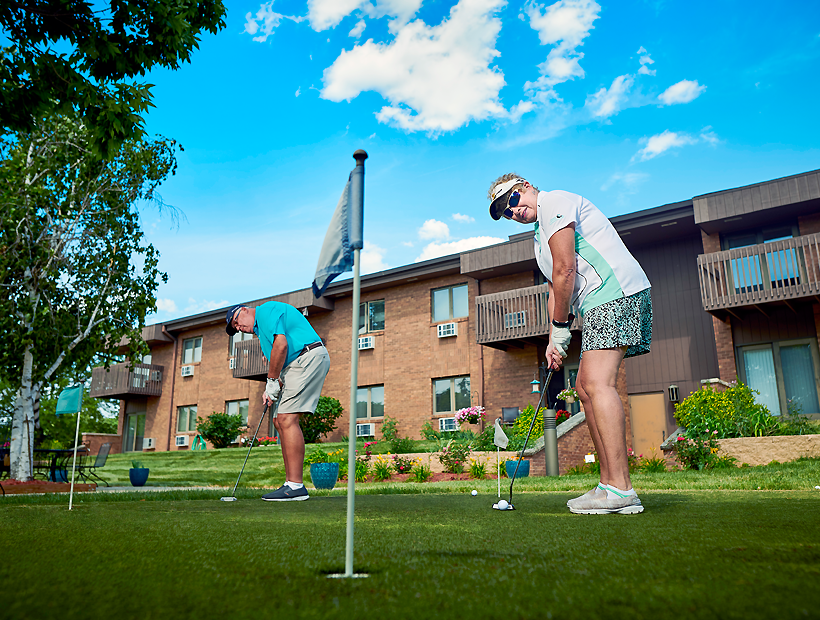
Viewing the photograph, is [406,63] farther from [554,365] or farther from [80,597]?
[80,597]

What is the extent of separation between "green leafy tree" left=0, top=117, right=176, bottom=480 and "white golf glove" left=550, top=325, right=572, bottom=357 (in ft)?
37.6

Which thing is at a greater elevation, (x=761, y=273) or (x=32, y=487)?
(x=761, y=273)

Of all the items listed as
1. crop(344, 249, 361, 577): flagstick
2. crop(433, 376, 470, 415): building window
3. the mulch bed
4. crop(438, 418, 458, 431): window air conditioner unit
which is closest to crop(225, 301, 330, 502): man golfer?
crop(344, 249, 361, 577): flagstick

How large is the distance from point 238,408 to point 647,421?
17.4 m

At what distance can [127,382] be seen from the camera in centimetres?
2789

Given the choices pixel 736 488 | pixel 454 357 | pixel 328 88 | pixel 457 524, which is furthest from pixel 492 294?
pixel 457 524

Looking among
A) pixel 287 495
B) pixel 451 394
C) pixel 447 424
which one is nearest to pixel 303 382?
pixel 287 495

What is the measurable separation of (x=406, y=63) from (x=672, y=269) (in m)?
13.6

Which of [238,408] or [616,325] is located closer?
[616,325]

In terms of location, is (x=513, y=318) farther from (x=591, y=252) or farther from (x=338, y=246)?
(x=338, y=246)

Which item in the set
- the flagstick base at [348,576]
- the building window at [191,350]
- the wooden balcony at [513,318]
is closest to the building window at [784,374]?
the wooden balcony at [513,318]

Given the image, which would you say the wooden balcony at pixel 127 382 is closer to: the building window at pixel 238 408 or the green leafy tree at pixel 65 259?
the building window at pixel 238 408

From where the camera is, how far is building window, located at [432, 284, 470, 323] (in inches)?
816

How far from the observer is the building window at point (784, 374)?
14.5 m
